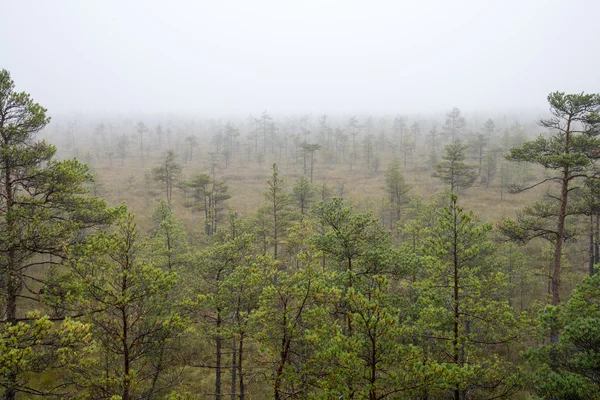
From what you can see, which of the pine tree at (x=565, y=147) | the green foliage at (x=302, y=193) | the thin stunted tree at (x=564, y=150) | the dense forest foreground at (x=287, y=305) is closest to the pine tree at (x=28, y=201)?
the dense forest foreground at (x=287, y=305)

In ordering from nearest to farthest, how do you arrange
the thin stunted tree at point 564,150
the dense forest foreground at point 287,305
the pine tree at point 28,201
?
the dense forest foreground at point 287,305
the pine tree at point 28,201
the thin stunted tree at point 564,150

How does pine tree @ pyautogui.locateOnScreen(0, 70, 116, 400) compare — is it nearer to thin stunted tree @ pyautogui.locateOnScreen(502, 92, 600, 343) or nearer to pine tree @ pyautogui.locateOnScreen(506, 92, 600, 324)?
thin stunted tree @ pyautogui.locateOnScreen(502, 92, 600, 343)

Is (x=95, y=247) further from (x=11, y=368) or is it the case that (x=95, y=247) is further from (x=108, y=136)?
(x=108, y=136)

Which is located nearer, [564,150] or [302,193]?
[564,150]

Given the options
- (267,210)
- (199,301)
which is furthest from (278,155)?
(199,301)

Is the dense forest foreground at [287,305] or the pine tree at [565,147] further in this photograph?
the pine tree at [565,147]

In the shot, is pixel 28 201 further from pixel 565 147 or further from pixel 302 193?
pixel 565 147

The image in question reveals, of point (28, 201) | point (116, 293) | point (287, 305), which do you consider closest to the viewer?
point (116, 293)

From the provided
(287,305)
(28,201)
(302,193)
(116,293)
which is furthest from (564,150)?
(28,201)

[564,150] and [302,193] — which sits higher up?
[564,150]

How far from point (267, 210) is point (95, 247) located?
56.4 ft

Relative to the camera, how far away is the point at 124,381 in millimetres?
7855

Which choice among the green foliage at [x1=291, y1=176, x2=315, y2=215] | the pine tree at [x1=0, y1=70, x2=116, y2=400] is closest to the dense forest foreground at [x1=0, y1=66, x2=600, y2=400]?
the pine tree at [x1=0, y1=70, x2=116, y2=400]

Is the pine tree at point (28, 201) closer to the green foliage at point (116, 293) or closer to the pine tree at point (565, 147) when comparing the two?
the green foliage at point (116, 293)
